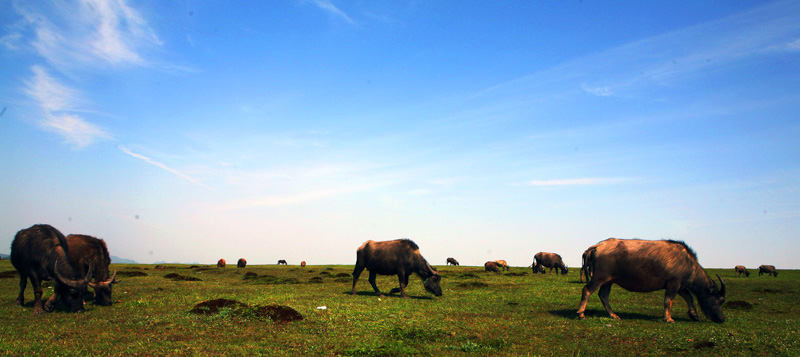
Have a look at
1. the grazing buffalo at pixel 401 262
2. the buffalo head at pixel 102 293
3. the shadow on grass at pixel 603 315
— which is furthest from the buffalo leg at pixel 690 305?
the buffalo head at pixel 102 293

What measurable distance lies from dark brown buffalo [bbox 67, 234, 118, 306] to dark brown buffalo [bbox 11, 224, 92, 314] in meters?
0.73

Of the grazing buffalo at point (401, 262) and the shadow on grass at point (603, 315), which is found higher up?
the grazing buffalo at point (401, 262)

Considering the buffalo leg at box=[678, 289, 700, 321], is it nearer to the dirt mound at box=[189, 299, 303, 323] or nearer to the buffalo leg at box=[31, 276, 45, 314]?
the dirt mound at box=[189, 299, 303, 323]

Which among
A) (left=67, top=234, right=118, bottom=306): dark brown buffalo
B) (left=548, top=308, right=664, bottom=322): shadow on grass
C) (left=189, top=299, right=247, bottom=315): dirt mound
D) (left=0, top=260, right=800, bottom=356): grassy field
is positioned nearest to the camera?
(left=0, top=260, right=800, bottom=356): grassy field

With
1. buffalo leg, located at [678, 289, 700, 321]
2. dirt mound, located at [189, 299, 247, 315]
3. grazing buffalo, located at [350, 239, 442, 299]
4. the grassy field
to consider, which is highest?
grazing buffalo, located at [350, 239, 442, 299]

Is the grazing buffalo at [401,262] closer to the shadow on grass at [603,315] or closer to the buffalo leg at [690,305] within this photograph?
the shadow on grass at [603,315]

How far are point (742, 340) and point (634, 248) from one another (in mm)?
4763

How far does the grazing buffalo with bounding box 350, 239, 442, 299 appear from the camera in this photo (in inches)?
976

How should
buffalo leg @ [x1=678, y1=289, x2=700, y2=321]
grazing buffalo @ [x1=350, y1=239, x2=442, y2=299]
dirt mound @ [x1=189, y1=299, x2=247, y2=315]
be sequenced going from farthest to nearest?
1. grazing buffalo @ [x1=350, y1=239, x2=442, y2=299]
2. buffalo leg @ [x1=678, y1=289, x2=700, y2=321]
3. dirt mound @ [x1=189, y1=299, x2=247, y2=315]

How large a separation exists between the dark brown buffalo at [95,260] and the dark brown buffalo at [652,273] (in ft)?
66.2

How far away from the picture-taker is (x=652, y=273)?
662 inches

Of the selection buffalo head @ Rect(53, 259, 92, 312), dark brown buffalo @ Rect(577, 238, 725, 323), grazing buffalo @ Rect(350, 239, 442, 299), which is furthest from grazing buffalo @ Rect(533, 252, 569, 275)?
buffalo head @ Rect(53, 259, 92, 312)

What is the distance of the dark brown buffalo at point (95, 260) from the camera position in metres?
18.6

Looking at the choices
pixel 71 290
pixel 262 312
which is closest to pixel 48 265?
pixel 71 290
